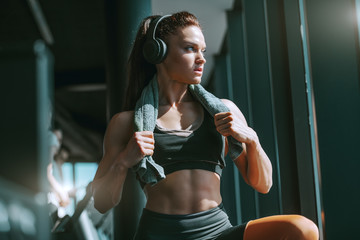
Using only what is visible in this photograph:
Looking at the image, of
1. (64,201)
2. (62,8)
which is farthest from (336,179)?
(62,8)

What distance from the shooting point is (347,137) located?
1.52 meters

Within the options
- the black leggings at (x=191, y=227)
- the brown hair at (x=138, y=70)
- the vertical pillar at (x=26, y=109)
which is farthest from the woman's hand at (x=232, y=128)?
the vertical pillar at (x=26, y=109)

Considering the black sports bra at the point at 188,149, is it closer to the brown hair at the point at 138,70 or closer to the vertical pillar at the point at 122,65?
the brown hair at the point at 138,70

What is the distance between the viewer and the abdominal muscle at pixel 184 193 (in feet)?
4.22

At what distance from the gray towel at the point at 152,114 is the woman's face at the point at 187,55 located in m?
0.07

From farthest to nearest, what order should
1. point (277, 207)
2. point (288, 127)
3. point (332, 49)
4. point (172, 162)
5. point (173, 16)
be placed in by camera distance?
point (277, 207) → point (288, 127) → point (332, 49) → point (173, 16) → point (172, 162)

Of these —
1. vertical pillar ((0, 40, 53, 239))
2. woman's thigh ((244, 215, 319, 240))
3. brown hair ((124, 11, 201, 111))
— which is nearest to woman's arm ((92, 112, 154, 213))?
brown hair ((124, 11, 201, 111))

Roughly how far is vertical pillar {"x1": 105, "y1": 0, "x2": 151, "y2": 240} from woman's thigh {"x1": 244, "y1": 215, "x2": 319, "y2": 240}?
105 cm

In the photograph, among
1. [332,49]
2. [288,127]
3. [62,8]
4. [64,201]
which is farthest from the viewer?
[62,8]

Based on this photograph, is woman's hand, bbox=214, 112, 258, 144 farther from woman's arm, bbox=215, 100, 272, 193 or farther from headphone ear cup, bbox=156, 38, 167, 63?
headphone ear cup, bbox=156, 38, 167, 63

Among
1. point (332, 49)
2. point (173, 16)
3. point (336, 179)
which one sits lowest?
point (336, 179)

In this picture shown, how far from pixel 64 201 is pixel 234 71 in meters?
1.95

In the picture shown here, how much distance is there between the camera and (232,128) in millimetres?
1221

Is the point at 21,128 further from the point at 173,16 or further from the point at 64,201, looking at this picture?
the point at 64,201
